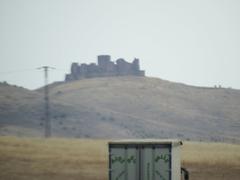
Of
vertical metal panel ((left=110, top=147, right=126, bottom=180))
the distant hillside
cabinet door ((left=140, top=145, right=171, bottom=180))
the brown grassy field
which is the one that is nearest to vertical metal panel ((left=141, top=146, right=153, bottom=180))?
cabinet door ((left=140, top=145, right=171, bottom=180))

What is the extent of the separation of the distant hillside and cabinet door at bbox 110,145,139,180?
4153 inches

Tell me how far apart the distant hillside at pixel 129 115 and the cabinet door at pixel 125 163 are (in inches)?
4153

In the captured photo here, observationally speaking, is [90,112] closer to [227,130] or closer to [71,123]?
[71,123]

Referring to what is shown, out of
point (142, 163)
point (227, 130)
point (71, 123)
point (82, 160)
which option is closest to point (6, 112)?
point (71, 123)

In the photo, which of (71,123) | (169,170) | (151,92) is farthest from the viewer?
(151,92)

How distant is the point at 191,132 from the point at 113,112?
25733 millimetres

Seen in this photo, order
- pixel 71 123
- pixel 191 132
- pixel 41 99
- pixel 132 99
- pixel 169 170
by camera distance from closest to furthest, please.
A: pixel 169 170 < pixel 71 123 < pixel 191 132 < pixel 41 99 < pixel 132 99

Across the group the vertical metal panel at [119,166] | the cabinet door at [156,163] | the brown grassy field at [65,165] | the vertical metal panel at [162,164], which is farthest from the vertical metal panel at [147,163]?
the brown grassy field at [65,165]

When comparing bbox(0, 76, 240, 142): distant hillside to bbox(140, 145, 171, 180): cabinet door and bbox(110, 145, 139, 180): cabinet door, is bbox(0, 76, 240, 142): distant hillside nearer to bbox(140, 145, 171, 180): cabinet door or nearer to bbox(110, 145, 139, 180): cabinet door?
bbox(110, 145, 139, 180): cabinet door

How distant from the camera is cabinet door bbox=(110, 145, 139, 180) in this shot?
18.2m

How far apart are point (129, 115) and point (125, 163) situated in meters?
146

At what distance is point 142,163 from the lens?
59.8 ft

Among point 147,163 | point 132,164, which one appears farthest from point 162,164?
point 132,164

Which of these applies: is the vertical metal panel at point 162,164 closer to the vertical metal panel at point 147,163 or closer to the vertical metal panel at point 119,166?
the vertical metal panel at point 147,163
